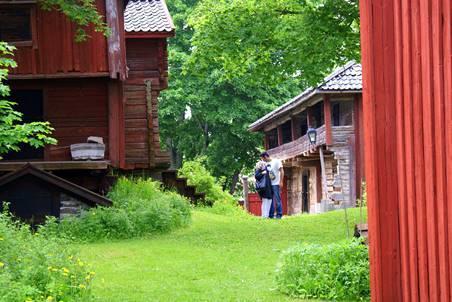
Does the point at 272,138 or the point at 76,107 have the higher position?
the point at 272,138

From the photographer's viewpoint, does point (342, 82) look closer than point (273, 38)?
No

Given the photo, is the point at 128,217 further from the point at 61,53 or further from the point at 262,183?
the point at 262,183

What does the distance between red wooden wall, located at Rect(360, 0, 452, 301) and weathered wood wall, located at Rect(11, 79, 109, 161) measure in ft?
50.0

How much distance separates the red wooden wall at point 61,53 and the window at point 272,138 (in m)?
29.7

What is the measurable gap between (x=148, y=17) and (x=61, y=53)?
256 inches

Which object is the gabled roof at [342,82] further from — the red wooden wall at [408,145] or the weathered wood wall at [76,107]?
the red wooden wall at [408,145]

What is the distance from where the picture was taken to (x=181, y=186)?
29.7 metres

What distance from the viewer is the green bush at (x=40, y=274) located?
791cm

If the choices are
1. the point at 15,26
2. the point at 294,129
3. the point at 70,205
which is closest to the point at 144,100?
the point at 15,26

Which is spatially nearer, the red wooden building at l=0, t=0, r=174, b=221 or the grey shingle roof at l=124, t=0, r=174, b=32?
the red wooden building at l=0, t=0, r=174, b=221

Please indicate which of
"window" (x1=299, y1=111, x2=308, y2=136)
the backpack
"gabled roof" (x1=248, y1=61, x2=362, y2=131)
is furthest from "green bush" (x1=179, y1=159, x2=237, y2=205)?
"window" (x1=299, y1=111, x2=308, y2=136)

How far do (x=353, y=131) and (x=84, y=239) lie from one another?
19.7 m

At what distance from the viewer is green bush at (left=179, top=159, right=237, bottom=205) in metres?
32.0

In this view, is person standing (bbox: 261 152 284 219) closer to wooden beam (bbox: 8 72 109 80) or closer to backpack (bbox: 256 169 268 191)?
backpack (bbox: 256 169 268 191)
